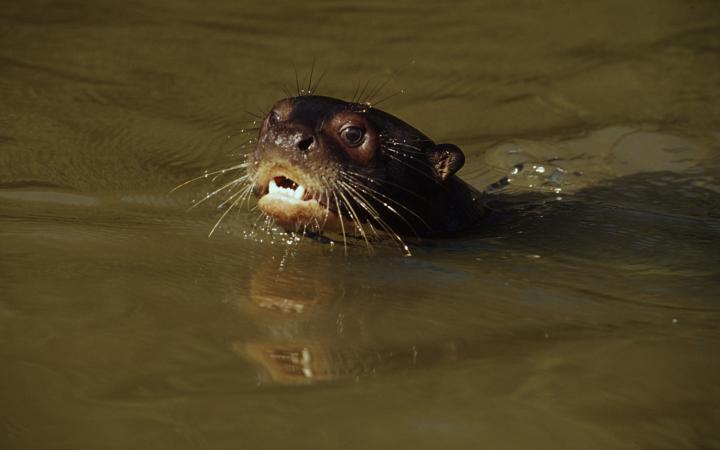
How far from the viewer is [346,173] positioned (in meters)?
3.96

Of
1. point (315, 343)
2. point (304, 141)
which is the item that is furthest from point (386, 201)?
point (315, 343)

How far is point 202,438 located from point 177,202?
2978 mm

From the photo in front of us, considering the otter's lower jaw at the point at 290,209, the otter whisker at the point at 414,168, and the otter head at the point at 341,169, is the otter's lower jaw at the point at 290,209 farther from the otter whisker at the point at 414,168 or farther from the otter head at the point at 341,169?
the otter whisker at the point at 414,168

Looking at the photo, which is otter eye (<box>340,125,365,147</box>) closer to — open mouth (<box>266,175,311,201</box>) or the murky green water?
open mouth (<box>266,175,311,201</box>)

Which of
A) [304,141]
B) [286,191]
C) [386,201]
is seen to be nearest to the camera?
[304,141]

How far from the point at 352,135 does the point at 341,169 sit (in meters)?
0.18

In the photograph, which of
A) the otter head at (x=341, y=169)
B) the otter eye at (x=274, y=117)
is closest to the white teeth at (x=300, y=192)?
the otter head at (x=341, y=169)

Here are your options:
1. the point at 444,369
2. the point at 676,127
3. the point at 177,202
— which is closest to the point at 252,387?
the point at 444,369

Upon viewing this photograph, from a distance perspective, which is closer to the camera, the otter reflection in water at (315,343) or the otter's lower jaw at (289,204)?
the otter reflection in water at (315,343)

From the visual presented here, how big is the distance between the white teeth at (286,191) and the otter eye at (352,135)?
0.28 meters

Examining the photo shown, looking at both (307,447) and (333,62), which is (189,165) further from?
(307,447)

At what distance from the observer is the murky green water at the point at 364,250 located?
2166 millimetres

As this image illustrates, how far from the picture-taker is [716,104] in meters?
6.50

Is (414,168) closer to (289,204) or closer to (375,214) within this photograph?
(375,214)
